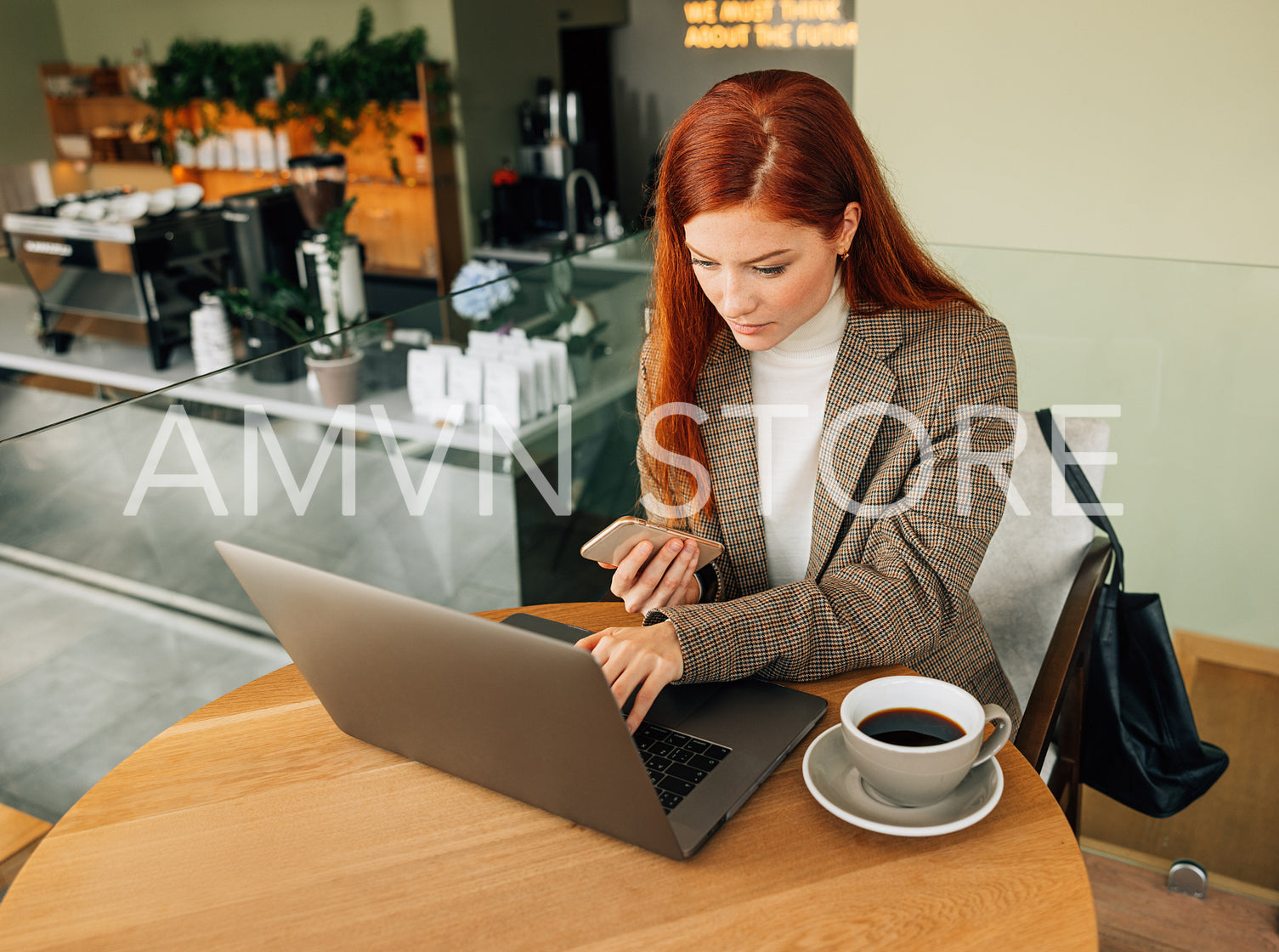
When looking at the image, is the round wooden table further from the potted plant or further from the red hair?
the potted plant

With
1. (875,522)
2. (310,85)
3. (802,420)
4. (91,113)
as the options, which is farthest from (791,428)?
(91,113)

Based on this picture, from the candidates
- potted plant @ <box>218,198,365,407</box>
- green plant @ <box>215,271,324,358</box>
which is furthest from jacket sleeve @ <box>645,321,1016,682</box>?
green plant @ <box>215,271,324,358</box>

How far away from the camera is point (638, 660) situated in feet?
3.05

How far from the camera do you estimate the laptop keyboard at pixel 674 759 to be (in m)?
0.85

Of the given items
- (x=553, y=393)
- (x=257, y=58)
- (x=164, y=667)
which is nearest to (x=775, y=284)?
(x=553, y=393)

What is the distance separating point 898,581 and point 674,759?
349mm

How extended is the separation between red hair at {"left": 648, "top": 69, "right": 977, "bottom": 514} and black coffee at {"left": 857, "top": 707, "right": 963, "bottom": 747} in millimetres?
518

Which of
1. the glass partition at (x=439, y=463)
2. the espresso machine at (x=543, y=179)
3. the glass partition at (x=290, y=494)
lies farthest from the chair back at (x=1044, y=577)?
the espresso machine at (x=543, y=179)

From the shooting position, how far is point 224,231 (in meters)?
3.79

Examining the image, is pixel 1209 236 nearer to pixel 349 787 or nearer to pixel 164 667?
pixel 349 787

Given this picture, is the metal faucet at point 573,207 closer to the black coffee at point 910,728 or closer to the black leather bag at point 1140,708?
the black leather bag at point 1140,708

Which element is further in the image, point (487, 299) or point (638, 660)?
point (487, 299)

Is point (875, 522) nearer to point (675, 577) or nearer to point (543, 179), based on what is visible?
point (675, 577)

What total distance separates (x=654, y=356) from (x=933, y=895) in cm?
79
